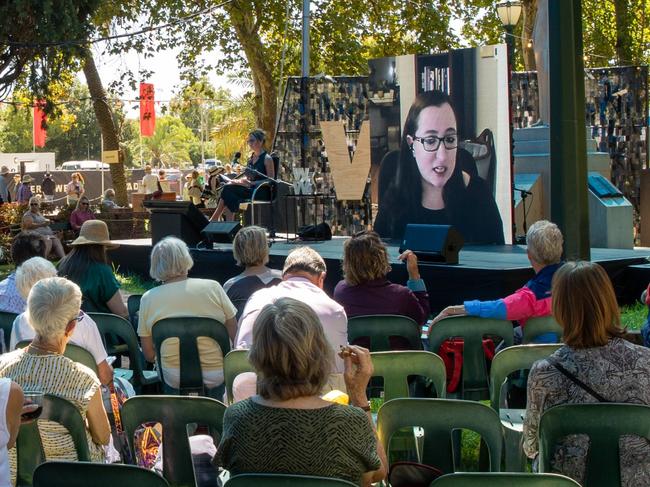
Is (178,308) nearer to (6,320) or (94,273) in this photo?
(6,320)

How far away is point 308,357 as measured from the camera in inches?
124

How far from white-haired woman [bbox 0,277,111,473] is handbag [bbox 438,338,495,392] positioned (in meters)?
2.00

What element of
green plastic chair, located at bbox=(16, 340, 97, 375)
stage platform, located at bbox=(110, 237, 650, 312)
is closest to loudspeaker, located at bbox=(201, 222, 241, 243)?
stage platform, located at bbox=(110, 237, 650, 312)

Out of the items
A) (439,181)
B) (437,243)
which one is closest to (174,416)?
(437,243)

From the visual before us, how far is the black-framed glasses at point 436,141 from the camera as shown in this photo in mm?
12812

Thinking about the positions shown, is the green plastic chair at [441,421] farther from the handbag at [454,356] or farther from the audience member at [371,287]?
the audience member at [371,287]

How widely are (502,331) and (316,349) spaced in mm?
2289

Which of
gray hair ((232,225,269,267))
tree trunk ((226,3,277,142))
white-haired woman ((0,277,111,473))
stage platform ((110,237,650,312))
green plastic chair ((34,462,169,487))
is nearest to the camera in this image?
green plastic chair ((34,462,169,487))

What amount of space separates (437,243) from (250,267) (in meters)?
3.93

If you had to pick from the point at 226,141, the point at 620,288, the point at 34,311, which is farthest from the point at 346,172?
the point at 226,141

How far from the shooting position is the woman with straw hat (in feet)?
21.7

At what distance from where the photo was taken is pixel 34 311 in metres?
3.98

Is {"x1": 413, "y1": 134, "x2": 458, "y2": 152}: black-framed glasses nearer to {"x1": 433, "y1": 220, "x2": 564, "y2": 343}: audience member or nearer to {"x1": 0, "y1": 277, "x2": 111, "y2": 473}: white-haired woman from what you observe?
{"x1": 433, "y1": 220, "x2": 564, "y2": 343}: audience member

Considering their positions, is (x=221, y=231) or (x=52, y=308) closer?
(x=52, y=308)
